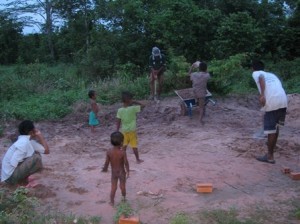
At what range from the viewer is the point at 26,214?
4.91 metres

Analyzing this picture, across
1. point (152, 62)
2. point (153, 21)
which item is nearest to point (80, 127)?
point (152, 62)

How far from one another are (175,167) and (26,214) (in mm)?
2975

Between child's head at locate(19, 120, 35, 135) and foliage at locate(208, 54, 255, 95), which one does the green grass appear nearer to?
foliage at locate(208, 54, 255, 95)

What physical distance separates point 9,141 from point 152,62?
4.56 metres

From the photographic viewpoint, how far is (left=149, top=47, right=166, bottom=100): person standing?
1242 centimetres

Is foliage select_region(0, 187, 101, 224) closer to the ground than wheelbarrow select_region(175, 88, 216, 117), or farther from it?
closer to the ground

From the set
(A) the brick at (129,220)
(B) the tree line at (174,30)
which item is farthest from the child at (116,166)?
(B) the tree line at (174,30)

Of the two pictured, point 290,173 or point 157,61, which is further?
point 157,61

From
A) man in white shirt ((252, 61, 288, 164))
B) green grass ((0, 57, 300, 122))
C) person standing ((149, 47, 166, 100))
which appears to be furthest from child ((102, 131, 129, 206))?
person standing ((149, 47, 166, 100))

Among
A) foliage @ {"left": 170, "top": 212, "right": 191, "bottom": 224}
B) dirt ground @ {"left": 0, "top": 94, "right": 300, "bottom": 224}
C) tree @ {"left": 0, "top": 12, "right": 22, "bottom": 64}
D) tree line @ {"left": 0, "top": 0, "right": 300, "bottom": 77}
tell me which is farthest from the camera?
tree @ {"left": 0, "top": 12, "right": 22, "bottom": 64}

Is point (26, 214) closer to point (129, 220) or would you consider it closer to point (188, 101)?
point (129, 220)

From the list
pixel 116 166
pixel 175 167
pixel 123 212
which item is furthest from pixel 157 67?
pixel 123 212

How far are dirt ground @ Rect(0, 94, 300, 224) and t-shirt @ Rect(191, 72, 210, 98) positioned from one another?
0.69 metres

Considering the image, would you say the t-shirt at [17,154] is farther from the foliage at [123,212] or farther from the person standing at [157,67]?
the person standing at [157,67]
